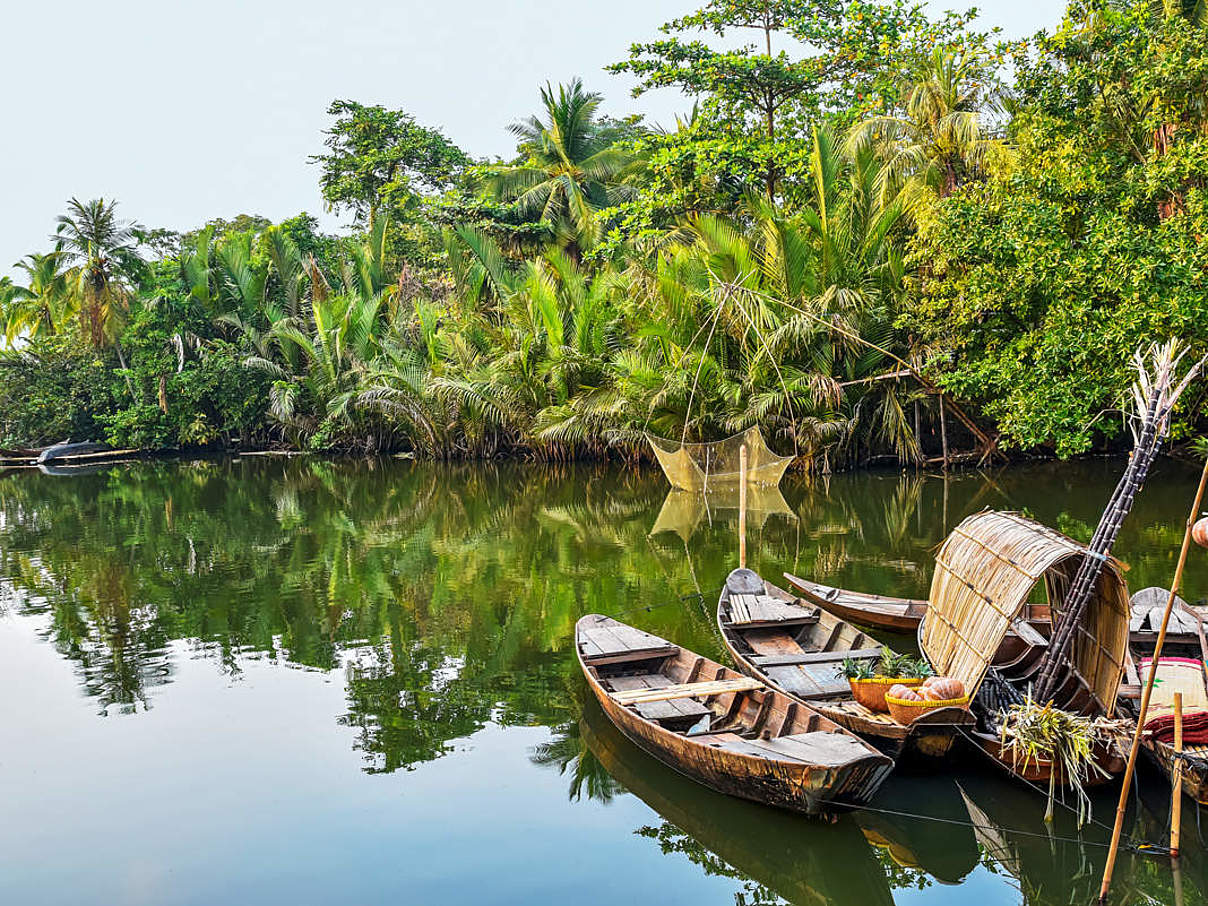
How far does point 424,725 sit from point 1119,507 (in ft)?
15.3

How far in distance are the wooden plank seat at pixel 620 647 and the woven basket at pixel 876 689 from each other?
1726 millimetres

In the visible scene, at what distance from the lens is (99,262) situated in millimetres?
31438

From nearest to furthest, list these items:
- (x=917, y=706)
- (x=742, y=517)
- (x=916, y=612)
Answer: (x=917, y=706) < (x=916, y=612) < (x=742, y=517)

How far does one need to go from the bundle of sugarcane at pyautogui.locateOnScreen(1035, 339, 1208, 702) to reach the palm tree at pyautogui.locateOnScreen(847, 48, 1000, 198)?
14.4m

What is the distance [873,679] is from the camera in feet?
19.5

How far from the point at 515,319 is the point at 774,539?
1133 centimetres

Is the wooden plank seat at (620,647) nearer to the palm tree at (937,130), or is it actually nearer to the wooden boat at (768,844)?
the wooden boat at (768,844)

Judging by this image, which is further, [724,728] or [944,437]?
[944,437]

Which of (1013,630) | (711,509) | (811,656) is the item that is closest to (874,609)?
(811,656)

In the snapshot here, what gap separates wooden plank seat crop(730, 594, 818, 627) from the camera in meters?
7.89

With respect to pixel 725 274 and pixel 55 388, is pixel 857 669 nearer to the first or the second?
pixel 725 274

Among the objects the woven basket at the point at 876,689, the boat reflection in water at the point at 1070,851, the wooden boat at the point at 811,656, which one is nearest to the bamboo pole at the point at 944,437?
the wooden boat at the point at 811,656

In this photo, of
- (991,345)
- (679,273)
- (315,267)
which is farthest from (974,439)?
(315,267)

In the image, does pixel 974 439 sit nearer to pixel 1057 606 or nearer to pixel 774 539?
pixel 774 539
